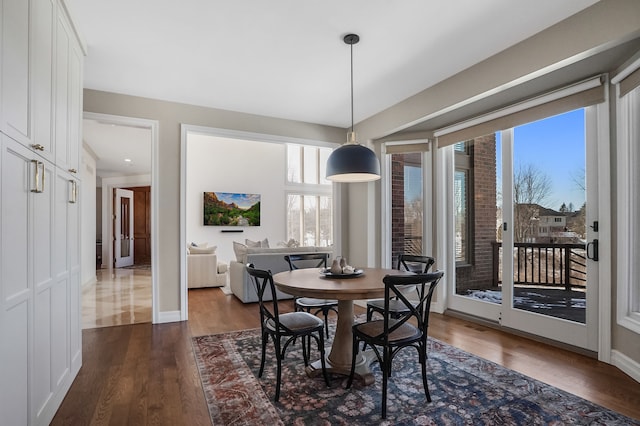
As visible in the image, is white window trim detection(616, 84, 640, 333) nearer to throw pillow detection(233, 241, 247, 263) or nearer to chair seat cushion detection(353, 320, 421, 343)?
chair seat cushion detection(353, 320, 421, 343)

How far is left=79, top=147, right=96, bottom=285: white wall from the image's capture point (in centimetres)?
619

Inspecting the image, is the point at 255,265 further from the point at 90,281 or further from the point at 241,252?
the point at 90,281

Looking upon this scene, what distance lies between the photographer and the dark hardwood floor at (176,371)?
211cm

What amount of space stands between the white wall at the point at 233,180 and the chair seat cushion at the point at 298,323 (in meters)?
6.53

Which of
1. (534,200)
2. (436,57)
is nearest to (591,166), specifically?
(534,200)

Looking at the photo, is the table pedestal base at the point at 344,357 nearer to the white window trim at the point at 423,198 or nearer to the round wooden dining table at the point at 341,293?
the round wooden dining table at the point at 341,293

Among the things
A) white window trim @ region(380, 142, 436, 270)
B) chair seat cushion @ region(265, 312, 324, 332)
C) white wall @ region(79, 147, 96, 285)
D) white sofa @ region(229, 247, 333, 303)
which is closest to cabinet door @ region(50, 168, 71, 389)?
chair seat cushion @ region(265, 312, 324, 332)

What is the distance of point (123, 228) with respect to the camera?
376 inches

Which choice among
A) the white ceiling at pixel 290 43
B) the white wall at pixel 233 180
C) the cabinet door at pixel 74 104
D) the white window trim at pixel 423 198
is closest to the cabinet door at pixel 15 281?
the cabinet door at pixel 74 104

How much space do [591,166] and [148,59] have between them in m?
4.12

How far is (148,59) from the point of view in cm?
316

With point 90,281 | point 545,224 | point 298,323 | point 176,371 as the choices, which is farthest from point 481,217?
point 90,281

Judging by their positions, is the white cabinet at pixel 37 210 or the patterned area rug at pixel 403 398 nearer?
the white cabinet at pixel 37 210

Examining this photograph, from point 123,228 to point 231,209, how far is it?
10.8ft
